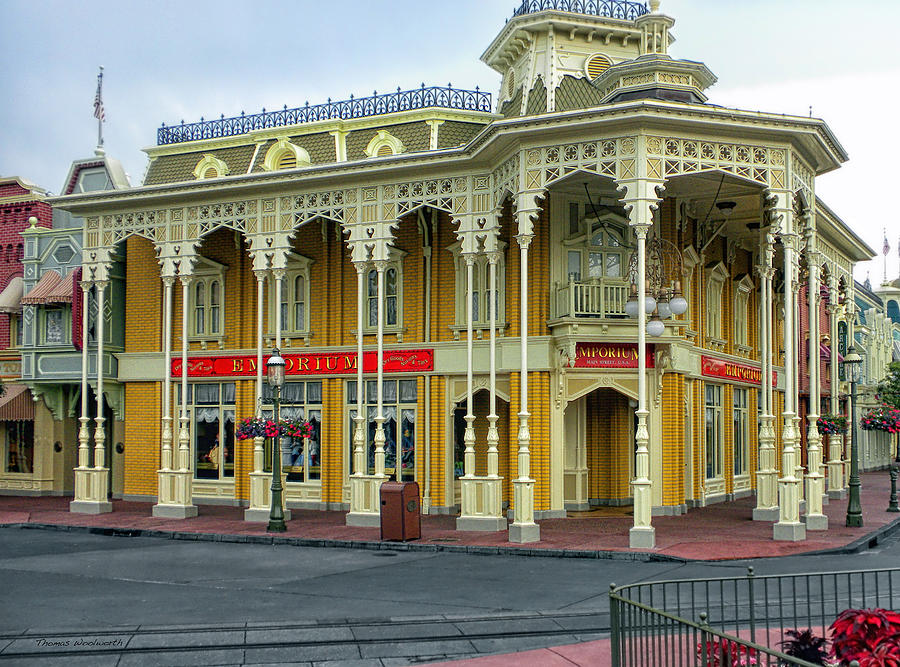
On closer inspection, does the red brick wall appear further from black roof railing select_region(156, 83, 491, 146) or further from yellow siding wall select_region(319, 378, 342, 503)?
yellow siding wall select_region(319, 378, 342, 503)

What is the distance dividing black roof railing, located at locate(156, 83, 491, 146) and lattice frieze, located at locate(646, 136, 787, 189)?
7572 mm

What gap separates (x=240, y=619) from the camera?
12.2 meters

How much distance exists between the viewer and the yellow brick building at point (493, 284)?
2011 cm

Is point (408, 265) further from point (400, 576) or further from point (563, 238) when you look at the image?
point (400, 576)

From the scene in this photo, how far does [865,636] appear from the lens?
6371 millimetres

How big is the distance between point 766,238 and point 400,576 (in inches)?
442

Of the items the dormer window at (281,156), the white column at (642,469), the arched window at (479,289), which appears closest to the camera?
the white column at (642,469)

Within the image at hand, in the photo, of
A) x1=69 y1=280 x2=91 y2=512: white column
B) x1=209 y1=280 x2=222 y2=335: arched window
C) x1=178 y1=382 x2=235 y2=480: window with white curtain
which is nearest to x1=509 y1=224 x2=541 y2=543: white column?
x1=178 y1=382 x2=235 y2=480: window with white curtain

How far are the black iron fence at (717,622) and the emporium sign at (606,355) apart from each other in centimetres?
954

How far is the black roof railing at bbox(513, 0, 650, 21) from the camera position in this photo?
25516mm

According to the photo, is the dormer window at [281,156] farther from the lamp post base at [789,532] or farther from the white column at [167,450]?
the lamp post base at [789,532]

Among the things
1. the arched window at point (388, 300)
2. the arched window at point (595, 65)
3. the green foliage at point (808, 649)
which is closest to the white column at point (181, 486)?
the arched window at point (388, 300)

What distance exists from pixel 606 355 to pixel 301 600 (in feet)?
35.3

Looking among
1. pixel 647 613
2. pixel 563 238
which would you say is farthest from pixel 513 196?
pixel 647 613
